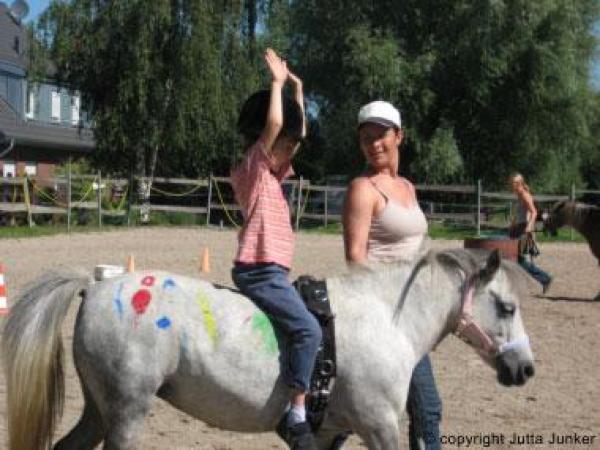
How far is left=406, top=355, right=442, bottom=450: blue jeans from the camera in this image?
14.5ft

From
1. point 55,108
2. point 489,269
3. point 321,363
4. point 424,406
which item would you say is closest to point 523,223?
point 424,406

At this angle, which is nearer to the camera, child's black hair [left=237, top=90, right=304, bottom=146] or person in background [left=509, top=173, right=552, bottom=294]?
child's black hair [left=237, top=90, right=304, bottom=146]

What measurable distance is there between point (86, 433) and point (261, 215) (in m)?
1.26

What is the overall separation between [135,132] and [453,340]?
22211mm

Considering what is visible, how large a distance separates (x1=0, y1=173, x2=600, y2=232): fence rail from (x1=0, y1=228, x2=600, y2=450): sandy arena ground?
31.8ft

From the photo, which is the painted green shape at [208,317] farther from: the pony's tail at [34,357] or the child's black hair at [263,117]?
the child's black hair at [263,117]

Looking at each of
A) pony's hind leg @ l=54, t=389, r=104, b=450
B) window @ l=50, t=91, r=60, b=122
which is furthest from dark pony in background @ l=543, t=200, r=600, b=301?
window @ l=50, t=91, r=60, b=122

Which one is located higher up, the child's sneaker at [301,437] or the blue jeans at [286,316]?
the blue jeans at [286,316]

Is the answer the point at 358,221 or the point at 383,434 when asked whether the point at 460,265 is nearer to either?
the point at 358,221

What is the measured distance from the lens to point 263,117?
398 cm

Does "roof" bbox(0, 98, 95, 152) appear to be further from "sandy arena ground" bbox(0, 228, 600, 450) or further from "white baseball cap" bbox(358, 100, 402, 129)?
"white baseball cap" bbox(358, 100, 402, 129)

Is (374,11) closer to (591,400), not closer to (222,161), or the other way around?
(222,161)

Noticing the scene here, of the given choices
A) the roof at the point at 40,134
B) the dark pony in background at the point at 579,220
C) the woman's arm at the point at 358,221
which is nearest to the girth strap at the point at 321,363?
the woman's arm at the point at 358,221

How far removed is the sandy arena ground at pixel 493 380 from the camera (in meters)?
5.67
